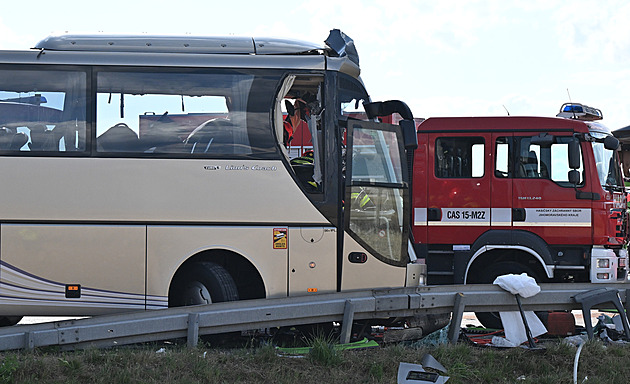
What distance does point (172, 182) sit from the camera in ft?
26.4

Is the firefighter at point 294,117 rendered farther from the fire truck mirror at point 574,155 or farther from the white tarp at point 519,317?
the fire truck mirror at point 574,155

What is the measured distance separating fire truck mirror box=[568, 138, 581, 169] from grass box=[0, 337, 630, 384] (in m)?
4.02

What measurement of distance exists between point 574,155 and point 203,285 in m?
5.70

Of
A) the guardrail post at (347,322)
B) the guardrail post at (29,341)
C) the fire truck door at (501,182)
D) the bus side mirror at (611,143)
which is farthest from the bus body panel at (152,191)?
the bus side mirror at (611,143)

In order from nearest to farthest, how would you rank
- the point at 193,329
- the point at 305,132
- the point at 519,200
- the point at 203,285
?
the point at 193,329, the point at 203,285, the point at 305,132, the point at 519,200

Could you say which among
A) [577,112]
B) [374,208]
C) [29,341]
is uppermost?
[577,112]

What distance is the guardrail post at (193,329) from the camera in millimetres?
7016

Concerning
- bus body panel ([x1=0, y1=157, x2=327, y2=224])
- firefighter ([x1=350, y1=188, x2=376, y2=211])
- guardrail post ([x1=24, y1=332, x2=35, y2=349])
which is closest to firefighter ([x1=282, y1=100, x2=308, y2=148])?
bus body panel ([x1=0, y1=157, x2=327, y2=224])

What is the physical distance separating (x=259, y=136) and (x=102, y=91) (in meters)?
1.79

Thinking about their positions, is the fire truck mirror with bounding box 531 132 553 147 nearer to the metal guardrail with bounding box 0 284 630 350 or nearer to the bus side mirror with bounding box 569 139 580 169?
the bus side mirror with bounding box 569 139 580 169

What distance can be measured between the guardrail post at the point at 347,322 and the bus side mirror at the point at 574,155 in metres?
4.95

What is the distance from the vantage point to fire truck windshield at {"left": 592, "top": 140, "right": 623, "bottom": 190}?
10.8 metres

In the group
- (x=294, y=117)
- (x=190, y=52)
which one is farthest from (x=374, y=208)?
(x=190, y=52)

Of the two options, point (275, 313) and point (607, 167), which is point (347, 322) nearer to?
point (275, 313)
